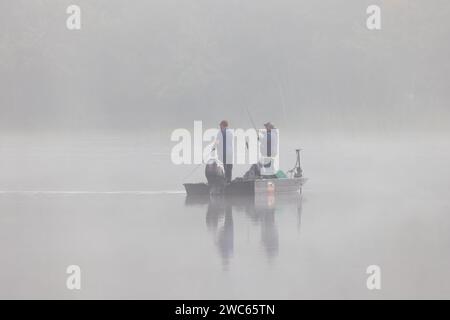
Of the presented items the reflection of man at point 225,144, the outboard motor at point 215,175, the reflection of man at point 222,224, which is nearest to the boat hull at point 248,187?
the outboard motor at point 215,175

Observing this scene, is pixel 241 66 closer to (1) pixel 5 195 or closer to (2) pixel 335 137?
(2) pixel 335 137

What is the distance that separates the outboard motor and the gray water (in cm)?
36

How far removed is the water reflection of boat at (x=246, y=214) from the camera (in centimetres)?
1759

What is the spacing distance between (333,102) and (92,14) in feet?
92.6

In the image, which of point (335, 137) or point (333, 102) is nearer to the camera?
point (335, 137)

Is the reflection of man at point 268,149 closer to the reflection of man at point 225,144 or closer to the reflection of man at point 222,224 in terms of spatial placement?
the reflection of man at point 225,144

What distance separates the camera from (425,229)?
20.2 metres

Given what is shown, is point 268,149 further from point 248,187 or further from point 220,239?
point 220,239

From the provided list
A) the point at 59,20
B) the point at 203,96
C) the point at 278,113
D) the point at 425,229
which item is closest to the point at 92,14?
the point at 59,20

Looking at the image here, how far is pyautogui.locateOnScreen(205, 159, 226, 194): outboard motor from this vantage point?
24156 mm

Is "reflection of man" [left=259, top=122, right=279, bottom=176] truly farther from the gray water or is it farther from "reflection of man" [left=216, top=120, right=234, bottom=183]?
"reflection of man" [left=216, top=120, right=234, bottom=183]

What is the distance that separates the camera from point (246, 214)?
22016 mm

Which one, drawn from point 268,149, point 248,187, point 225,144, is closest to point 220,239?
point 225,144

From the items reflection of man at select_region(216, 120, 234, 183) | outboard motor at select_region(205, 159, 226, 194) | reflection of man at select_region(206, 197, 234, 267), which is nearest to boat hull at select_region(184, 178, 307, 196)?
outboard motor at select_region(205, 159, 226, 194)
